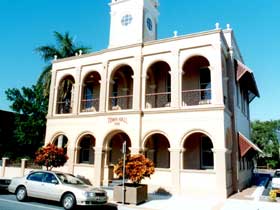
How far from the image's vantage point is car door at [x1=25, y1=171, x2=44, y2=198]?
39.3 feet

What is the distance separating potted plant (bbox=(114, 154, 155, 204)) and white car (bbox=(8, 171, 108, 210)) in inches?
47.1

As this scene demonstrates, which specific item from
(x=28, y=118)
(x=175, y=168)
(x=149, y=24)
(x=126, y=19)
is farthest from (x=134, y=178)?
(x=28, y=118)

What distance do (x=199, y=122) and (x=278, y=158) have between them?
127 feet

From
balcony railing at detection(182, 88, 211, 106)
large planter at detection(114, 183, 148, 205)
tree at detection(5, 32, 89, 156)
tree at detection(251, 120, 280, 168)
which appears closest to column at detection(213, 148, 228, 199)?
large planter at detection(114, 183, 148, 205)

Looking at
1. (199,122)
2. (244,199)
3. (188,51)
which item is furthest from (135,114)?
(244,199)

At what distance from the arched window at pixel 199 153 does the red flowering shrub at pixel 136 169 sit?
4.35 meters

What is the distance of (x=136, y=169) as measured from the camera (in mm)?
12969

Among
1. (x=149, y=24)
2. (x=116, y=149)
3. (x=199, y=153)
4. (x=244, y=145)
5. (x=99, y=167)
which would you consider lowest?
(x=99, y=167)

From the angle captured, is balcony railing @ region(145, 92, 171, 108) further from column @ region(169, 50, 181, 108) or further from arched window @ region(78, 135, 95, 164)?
arched window @ region(78, 135, 95, 164)

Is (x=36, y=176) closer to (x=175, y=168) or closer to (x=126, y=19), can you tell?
(x=175, y=168)

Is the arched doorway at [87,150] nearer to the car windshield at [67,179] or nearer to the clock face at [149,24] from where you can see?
the car windshield at [67,179]

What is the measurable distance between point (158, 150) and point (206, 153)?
3.37m

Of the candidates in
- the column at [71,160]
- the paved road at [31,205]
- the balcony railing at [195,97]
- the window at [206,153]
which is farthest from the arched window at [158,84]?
the paved road at [31,205]

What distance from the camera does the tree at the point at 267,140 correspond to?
46.6 meters
